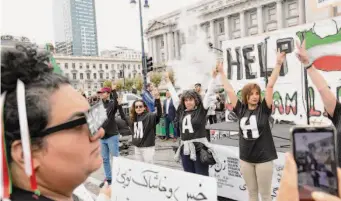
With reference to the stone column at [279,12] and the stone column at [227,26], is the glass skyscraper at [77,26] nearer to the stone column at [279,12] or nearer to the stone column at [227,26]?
the stone column at [227,26]

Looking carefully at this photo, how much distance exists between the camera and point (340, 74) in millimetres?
4809

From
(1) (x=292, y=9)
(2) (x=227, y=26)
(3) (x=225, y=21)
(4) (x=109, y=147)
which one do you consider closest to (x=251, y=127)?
(4) (x=109, y=147)

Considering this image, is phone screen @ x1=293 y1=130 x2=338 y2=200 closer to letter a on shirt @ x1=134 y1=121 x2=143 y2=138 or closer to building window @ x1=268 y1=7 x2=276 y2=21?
letter a on shirt @ x1=134 y1=121 x2=143 y2=138

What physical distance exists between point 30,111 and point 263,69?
225 inches

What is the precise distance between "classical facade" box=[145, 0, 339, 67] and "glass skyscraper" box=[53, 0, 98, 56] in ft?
63.9

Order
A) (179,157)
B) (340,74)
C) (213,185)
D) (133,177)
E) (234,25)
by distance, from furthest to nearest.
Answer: (234,25) < (340,74) < (179,157) < (133,177) < (213,185)

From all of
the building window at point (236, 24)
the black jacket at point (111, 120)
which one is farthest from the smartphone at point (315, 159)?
the building window at point (236, 24)

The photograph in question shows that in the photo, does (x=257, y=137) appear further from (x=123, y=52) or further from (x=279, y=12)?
(x=123, y=52)

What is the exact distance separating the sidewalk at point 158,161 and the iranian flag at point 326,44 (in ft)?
11.1

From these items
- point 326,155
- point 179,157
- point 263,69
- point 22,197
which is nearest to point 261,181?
point 179,157

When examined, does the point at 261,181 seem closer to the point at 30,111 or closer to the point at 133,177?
the point at 133,177

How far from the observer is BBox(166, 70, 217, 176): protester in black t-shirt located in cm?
407

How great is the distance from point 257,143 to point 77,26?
99123 mm

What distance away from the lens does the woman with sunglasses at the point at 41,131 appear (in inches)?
35.5
